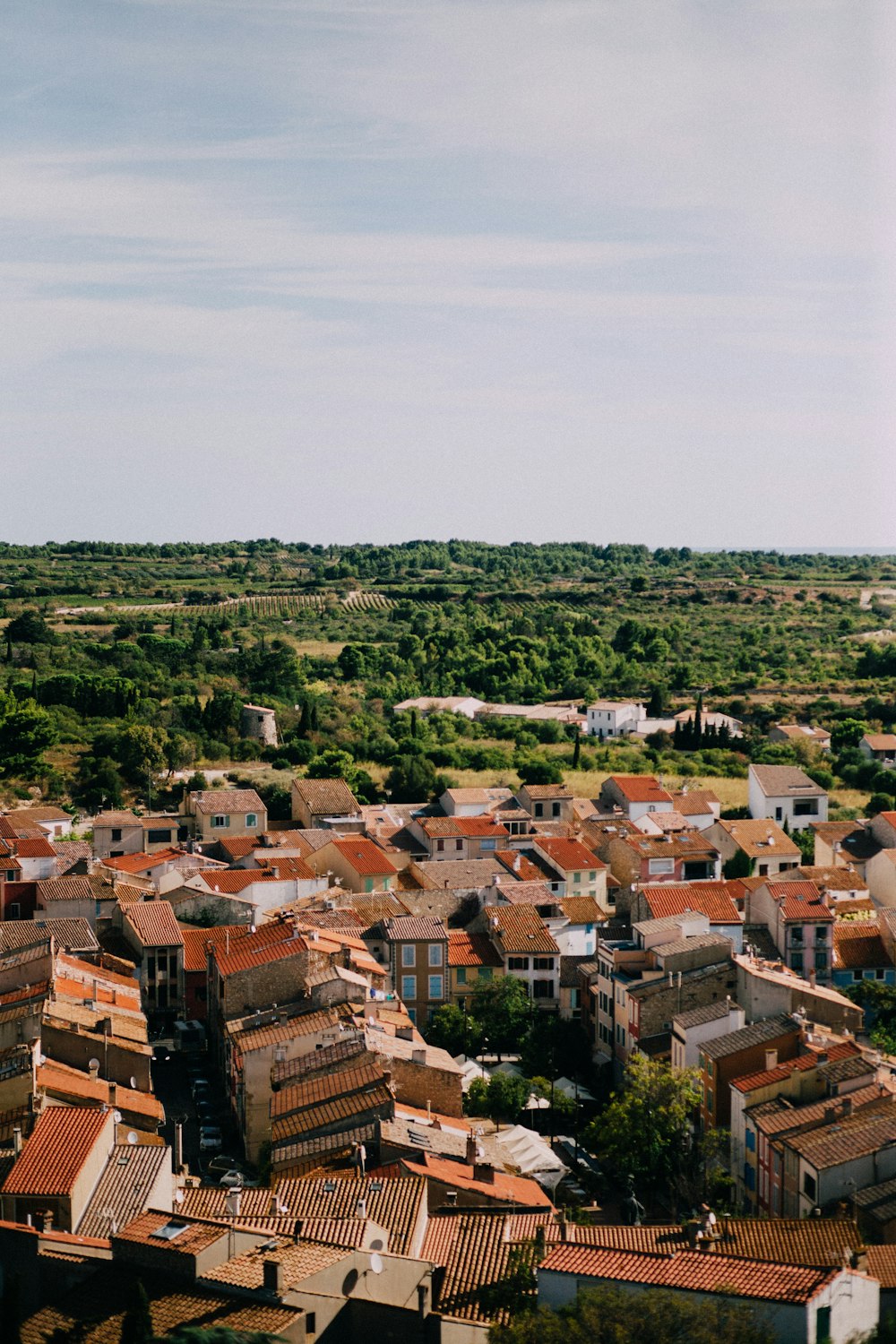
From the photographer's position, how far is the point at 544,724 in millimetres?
42438

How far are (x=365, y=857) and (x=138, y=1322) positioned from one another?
16893 mm

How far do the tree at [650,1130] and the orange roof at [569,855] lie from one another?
31.1 feet

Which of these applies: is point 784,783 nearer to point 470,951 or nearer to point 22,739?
point 470,951

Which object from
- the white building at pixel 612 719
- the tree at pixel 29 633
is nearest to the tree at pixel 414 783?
the white building at pixel 612 719

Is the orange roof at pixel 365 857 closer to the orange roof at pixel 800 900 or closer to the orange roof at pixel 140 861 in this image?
the orange roof at pixel 140 861

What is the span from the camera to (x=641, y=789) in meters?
31.9

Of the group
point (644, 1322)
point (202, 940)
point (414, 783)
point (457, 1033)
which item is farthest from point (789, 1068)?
point (414, 783)

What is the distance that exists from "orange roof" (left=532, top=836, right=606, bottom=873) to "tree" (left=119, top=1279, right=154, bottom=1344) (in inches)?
674

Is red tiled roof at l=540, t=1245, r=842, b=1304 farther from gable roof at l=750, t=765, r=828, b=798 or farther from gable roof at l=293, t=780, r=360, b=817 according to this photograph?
gable roof at l=750, t=765, r=828, b=798

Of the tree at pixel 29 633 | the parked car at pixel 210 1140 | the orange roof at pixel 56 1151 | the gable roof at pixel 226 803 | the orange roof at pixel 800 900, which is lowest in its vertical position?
the parked car at pixel 210 1140

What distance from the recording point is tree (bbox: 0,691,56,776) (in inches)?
1348

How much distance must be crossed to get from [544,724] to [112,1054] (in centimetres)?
2743

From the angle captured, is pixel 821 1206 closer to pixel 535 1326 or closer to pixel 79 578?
pixel 535 1326

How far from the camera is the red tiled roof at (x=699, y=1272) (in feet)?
30.0
